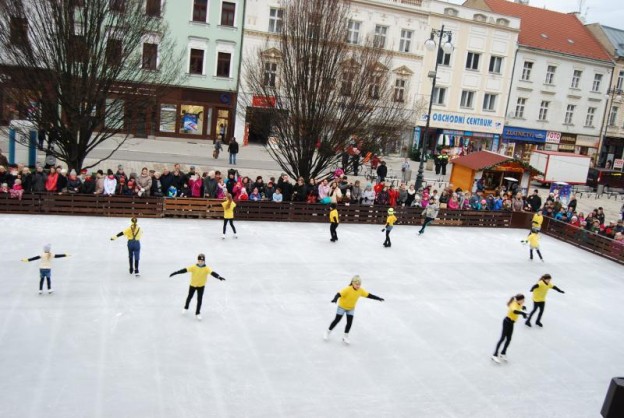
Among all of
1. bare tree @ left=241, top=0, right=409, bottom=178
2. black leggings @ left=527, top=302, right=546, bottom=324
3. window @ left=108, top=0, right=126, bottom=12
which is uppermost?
window @ left=108, top=0, right=126, bottom=12

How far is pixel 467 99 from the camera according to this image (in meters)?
42.6

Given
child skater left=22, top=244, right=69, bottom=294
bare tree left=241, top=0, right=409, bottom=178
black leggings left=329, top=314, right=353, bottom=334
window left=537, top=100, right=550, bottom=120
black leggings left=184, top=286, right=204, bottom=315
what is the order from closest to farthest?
1. black leggings left=329, top=314, right=353, bottom=334
2. black leggings left=184, top=286, right=204, bottom=315
3. child skater left=22, top=244, right=69, bottom=294
4. bare tree left=241, top=0, right=409, bottom=178
5. window left=537, top=100, right=550, bottom=120

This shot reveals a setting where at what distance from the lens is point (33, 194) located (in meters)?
18.4

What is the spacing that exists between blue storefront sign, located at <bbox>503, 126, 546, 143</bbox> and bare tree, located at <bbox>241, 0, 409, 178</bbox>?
2347 cm

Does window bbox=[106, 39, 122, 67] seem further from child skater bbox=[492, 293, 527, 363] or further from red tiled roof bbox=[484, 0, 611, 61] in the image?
red tiled roof bbox=[484, 0, 611, 61]

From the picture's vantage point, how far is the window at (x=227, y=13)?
116 ft

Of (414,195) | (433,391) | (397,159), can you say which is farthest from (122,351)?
(397,159)

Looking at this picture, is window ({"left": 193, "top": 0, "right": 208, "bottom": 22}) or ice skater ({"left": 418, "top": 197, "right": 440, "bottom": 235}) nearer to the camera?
ice skater ({"left": 418, "top": 197, "right": 440, "bottom": 235})

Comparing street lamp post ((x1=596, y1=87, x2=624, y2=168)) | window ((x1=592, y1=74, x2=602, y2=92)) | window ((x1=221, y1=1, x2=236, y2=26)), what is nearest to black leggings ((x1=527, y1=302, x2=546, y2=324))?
window ((x1=221, y1=1, x2=236, y2=26))

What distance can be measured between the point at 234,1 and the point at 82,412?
103 feet

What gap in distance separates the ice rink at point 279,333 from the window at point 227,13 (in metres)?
20.4

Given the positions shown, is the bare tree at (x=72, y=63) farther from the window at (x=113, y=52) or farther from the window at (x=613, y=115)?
the window at (x=613, y=115)

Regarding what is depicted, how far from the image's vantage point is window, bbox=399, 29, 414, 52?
39500mm

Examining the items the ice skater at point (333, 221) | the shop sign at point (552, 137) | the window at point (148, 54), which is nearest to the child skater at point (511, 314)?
the ice skater at point (333, 221)
